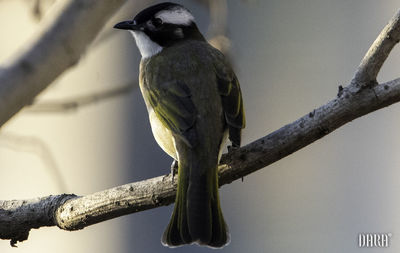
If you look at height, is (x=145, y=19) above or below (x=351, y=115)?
above

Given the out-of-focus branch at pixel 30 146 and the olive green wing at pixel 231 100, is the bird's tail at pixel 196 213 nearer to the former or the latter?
the olive green wing at pixel 231 100

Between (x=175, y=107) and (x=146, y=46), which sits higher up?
(x=146, y=46)

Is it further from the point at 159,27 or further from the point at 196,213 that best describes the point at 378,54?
the point at 159,27

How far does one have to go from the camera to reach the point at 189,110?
4.18 metres

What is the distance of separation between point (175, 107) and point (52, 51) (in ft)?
3.51

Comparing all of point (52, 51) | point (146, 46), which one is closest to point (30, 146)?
point (146, 46)

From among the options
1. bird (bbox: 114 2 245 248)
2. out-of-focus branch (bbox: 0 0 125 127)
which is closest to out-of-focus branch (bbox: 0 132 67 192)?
bird (bbox: 114 2 245 248)

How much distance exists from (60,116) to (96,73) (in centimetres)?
67

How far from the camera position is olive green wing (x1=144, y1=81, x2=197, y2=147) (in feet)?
13.4

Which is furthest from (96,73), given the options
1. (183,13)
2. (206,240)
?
(206,240)

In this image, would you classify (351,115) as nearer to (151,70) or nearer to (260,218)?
(151,70)

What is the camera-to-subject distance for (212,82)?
14.4 feet

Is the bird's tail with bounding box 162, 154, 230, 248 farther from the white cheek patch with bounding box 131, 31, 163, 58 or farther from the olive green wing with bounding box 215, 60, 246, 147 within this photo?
the white cheek patch with bounding box 131, 31, 163, 58

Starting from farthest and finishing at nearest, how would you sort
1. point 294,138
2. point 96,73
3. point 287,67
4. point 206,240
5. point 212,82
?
point 287,67, point 96,73, point 212,82, point 206,240, point 294,138
